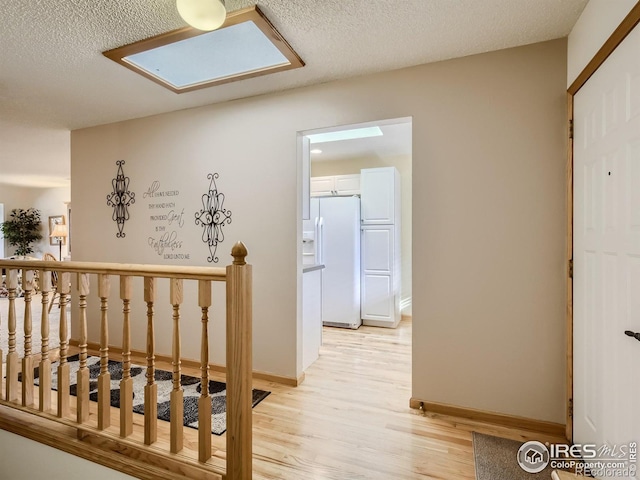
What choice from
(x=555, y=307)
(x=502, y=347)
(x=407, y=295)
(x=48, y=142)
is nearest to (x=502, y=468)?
(x=502, y=347)

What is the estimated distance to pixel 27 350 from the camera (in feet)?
6.41

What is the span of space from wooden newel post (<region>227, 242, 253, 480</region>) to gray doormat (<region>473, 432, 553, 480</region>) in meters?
1.18

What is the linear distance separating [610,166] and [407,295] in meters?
3.75

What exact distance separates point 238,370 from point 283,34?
1870mm

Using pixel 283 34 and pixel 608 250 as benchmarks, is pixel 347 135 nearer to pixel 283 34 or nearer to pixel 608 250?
pixel 283 34

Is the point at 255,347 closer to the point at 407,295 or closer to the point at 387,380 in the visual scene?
the point at 387,380

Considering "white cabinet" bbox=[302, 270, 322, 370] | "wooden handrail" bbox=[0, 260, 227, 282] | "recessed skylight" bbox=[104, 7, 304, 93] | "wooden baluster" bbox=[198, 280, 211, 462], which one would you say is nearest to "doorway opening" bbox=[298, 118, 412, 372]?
"white cabinet" bbox=[302, 270, 322, 370]

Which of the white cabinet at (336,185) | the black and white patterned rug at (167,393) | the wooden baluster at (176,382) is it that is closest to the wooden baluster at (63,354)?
the black and white patterned rug at (167,393)

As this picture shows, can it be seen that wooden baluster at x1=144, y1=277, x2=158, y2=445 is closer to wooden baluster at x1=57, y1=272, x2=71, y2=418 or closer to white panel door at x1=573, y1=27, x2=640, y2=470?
wooden baluster at x1=57, y1=272, x2=71, y2=418

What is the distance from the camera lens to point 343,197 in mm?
4629

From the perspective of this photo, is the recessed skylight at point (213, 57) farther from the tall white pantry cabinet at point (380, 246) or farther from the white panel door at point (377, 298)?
the white panel door at point (377, 298)

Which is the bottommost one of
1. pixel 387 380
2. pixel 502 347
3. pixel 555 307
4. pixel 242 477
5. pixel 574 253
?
pixel 387 380

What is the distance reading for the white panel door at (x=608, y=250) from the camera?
134 centimetres

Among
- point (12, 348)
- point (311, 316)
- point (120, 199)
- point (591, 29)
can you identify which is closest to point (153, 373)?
point (12, 348)
